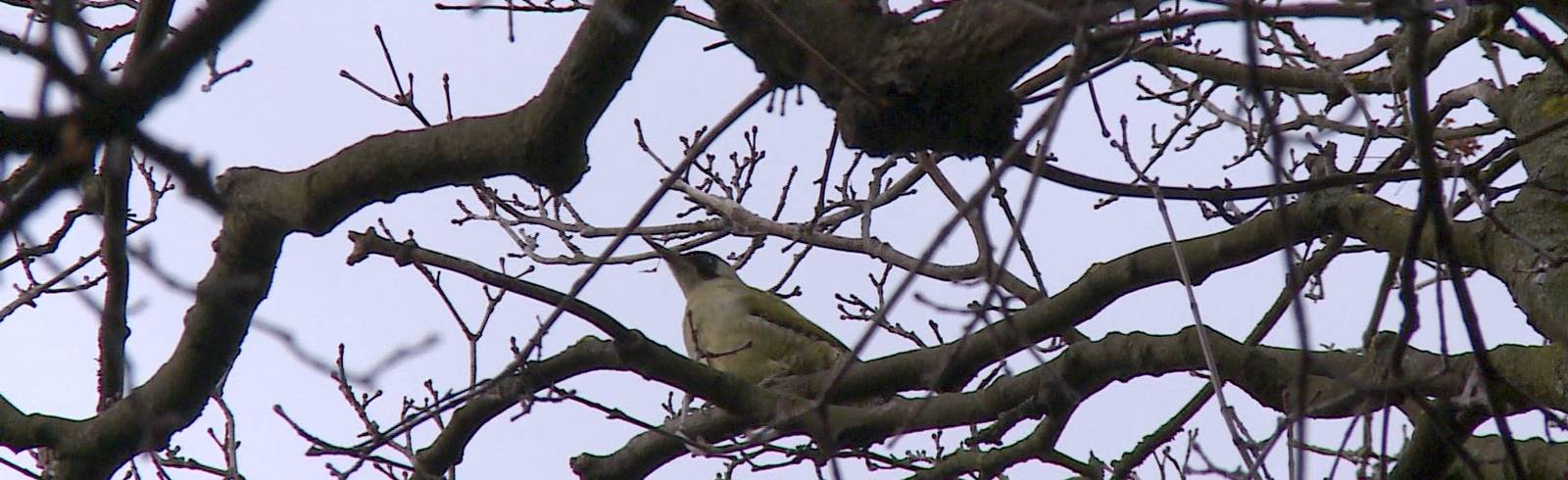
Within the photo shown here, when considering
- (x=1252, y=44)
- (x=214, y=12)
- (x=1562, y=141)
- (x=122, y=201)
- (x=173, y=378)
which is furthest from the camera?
(x=1562, y=141)

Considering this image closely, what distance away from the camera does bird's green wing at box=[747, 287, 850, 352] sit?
7.70m

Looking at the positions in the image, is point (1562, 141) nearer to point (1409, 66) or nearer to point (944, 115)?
point (944, 115)

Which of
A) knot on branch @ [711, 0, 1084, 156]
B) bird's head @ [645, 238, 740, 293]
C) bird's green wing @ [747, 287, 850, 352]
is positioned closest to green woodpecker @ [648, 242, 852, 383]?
bird's green wing @ [747, 287, 850, 352]

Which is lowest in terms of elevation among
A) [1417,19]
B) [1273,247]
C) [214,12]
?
[214,12]

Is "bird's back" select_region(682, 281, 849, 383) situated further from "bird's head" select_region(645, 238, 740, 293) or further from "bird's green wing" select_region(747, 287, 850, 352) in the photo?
"bird's head" select_region(645, 238, 740, 293)

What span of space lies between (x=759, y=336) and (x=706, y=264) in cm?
133

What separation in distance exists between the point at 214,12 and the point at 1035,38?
1473mm

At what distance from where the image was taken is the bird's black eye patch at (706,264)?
877 centimetres

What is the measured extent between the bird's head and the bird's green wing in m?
0.87

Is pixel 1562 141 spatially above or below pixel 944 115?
above

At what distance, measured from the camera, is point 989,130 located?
276cm

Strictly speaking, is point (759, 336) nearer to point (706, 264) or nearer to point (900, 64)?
point (706, 264)

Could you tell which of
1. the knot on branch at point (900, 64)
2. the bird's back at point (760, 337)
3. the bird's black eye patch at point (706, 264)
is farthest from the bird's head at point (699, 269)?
the knot on branch at point (900, 64)

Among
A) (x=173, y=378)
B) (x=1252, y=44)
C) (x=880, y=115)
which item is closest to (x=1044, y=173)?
(x=880, y=115)
